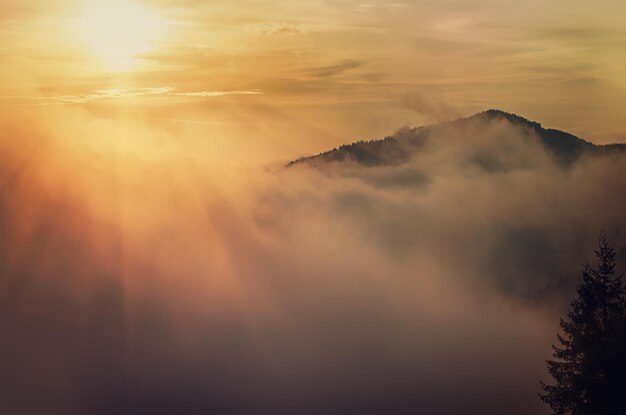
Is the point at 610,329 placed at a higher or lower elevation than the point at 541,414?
higher

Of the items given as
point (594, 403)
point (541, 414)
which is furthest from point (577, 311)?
point (541, 414)

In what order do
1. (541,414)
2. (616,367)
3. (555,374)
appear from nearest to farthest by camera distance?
1. (616,367)
2. (555,374)
3. (541,414)

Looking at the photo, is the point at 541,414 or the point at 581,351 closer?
the point at 581,351

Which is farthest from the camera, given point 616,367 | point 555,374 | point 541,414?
point 541,414

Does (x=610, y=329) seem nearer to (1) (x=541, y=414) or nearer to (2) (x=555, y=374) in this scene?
(2) (x=555, y=374)

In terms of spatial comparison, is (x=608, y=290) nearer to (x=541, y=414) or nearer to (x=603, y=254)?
(x=603, y=254)

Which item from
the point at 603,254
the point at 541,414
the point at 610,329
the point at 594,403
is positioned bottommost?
the point at 541,414

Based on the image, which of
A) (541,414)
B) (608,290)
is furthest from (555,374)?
(541,414)
